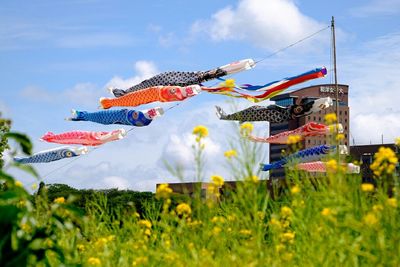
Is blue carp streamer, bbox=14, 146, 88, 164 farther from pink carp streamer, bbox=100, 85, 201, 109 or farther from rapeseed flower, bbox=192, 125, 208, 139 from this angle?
rapeseed flower, bbox=192, 125, 208, 139

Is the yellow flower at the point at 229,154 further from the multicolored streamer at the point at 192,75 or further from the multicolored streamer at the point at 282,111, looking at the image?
the multicolored streamer at the point at 282,111

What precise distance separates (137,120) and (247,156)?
39.6 feet

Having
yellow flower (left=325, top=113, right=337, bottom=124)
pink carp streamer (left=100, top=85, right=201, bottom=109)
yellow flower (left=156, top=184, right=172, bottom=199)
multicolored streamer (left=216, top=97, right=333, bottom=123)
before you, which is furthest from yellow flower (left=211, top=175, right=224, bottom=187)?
multicolored streamer (left=216, top=97, right=333, bottom=123)

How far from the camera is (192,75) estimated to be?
15695mm

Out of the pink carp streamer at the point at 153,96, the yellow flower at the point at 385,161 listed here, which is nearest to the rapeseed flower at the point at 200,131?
the yellow flower at the point at 385,161

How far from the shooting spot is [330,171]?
140 inches

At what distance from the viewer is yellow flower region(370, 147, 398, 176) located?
3471 mm

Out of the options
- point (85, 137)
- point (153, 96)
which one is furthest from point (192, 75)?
point (85, 137)

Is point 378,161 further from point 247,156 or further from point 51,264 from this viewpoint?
point 51,264

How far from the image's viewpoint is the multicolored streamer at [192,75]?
1521cm

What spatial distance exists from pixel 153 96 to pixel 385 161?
40.1 feet

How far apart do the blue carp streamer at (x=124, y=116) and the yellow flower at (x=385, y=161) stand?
12036 millimetres

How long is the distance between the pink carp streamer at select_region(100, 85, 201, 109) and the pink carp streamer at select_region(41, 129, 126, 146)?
78 centimetres

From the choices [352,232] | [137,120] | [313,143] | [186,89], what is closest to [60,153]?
[137,120]
